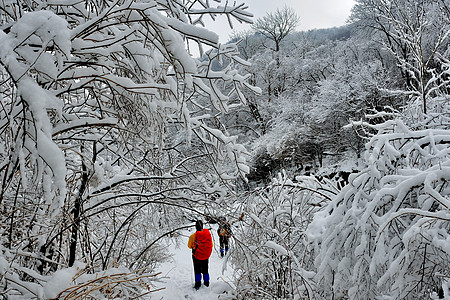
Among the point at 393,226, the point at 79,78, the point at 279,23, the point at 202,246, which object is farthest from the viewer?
the point at 279,23

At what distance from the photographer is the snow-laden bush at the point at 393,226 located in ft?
5.82

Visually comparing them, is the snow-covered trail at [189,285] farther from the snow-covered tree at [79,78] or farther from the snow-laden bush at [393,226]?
the snow-covered tree at [79,78]

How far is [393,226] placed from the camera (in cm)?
210

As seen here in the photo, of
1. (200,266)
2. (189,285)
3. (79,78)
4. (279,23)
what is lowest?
(189,285)

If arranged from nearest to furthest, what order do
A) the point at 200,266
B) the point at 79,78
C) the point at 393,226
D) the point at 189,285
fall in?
1. the point at 79,78
2. the point at 393,226
3. the point at 200,266
4. the point at 189,285

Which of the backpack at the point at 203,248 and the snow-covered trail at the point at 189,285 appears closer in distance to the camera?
the backpack at the point at 203,248

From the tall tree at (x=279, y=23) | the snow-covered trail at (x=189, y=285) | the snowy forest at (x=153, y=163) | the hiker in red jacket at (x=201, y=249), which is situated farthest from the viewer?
the tall tree at (x=279, y=23)

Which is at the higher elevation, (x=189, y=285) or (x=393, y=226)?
(x=393, y=226)

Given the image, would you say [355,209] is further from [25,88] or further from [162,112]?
[25,88]

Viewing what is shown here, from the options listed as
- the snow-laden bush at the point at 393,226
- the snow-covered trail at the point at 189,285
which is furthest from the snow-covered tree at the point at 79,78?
the snow-covered trail at the point at 189,285

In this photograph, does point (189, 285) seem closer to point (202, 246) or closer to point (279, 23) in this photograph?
point (202, 246)

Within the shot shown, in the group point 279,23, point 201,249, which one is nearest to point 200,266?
point 201,249

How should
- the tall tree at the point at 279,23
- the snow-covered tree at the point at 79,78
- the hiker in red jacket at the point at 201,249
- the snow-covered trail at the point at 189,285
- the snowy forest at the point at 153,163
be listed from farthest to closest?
the tall tree at the point at 279,23
the snow-covered trail at the point at 189,285
the hiker in red jacket at the point at 201,249
the snowy forest at the point at 153,163
the snow-covered tree at the point at 79,78

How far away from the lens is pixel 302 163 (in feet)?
55.4
